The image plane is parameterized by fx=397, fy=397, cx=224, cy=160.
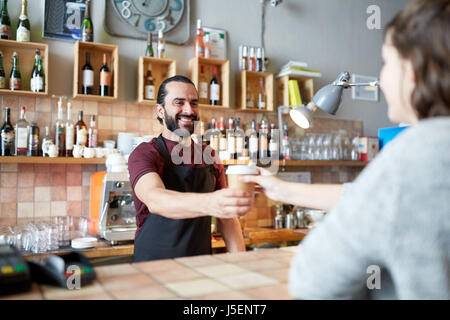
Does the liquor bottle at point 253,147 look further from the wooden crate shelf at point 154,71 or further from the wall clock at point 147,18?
the wall clock at point 147,18

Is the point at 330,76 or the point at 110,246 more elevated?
the point at 330,76

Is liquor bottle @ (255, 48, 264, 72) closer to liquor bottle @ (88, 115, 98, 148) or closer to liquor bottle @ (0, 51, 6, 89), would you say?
liquor bottle @ (88, 115, 98, 148)

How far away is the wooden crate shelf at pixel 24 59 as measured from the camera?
9.30 ft

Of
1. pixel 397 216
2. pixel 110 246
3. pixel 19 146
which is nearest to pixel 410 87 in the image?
pixel 397 216

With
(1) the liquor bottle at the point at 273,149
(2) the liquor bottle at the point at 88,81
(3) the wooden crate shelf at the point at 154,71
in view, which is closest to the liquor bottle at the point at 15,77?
(2) the liquor bottle at the point at 88,81

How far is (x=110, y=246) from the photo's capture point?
2705 millimetres

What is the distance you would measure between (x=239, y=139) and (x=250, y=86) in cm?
67

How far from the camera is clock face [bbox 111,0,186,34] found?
11.1 feet

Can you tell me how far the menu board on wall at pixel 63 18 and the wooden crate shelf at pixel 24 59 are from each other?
18 centimetres

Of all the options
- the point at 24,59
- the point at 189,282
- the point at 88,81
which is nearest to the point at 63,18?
the point at 24,59

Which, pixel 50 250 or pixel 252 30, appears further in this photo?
pixel 252 30

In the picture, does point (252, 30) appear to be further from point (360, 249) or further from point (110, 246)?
point (360, 249)

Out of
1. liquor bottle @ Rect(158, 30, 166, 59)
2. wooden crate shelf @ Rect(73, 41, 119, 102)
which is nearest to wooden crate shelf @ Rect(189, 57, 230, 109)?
liquor bottle @ Rect(158, 30, 166, 59)
